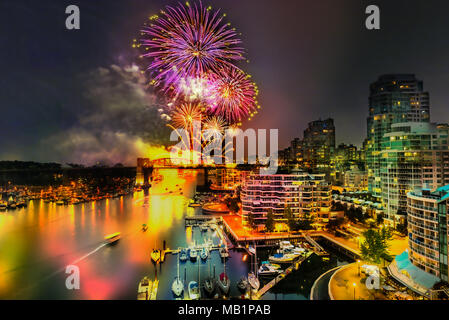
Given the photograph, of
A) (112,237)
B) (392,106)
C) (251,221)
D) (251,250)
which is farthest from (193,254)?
(392,106)

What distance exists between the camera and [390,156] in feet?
35.4

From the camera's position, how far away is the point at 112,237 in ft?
36.0

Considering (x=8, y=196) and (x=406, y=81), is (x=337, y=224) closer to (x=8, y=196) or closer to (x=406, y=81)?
(x=406, y=81)

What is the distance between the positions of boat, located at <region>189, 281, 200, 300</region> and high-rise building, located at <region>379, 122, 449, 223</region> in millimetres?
8828

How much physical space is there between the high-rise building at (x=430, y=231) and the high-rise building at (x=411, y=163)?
16.8 ft

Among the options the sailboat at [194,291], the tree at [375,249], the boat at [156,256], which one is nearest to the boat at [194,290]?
the sailboat at [194,291]

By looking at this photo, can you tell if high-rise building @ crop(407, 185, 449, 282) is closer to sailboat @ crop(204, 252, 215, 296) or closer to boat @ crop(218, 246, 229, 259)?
sailboat @ crop(204, 252, 215, 296)

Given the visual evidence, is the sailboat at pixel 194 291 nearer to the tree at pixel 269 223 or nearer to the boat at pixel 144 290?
the boat at pixel 144 290

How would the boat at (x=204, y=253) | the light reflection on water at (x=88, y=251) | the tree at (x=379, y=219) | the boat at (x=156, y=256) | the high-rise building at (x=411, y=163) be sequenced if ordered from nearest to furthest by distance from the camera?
the light reflection on water at (x=88, y=251), the boat at (x=156, y=256), the boat at (x=204, y=253), the high-rise building at (x=411, y=163), the tree at (x=379, y=219)

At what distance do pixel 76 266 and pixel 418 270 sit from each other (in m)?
9.77

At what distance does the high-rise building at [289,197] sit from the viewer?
10.8m

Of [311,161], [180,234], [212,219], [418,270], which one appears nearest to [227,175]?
[311,161]

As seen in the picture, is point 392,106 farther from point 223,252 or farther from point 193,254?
point 193,254

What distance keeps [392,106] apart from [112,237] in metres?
17.7
